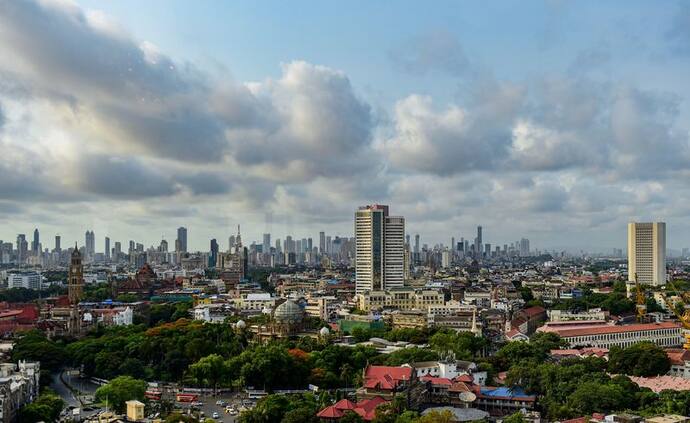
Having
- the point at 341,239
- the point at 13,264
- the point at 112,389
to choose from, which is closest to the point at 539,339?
the point at 112,389

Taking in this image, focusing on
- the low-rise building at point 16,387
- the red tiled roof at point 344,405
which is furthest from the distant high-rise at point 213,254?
the red tiled roof at point 344,405

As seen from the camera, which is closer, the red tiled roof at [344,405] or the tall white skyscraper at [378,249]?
the red tiled roof at [344,405]

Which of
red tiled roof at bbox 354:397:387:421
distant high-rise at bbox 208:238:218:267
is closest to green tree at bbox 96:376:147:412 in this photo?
red tiled roof at bbox 354:397:387:421

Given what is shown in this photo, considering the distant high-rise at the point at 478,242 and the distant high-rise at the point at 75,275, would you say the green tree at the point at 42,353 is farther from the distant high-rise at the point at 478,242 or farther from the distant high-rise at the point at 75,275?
the distant high-rise at the point at 478,242

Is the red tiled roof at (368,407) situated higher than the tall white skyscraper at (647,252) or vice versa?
the tall white skyscraper at (647,252)

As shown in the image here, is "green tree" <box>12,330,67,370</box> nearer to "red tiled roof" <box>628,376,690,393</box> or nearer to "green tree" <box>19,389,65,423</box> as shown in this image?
"green tree" <box>19,389,65,423</box>

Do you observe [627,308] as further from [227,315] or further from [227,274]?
[227,274]

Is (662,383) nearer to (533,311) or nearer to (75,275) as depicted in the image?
(533,311)
